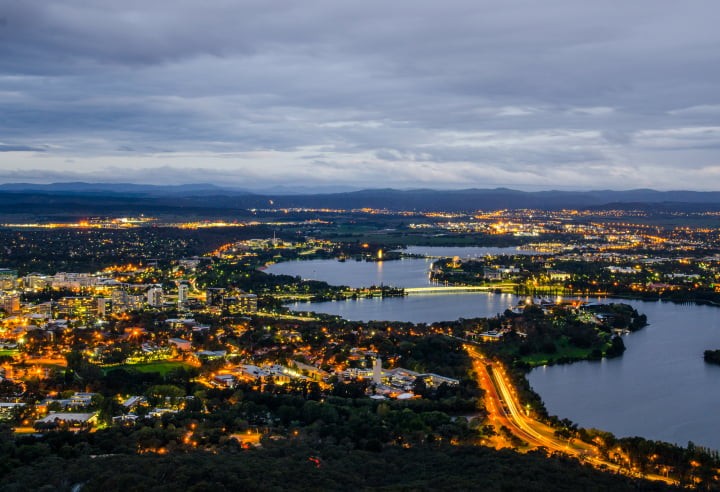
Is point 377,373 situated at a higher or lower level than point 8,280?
lower

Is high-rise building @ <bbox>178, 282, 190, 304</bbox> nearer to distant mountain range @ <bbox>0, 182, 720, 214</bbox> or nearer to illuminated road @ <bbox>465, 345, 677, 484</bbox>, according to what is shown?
illuminated road @ <bbox>465, 345, 677, 484</bbox>

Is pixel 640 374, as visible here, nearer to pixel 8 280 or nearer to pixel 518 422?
pixel 518 422

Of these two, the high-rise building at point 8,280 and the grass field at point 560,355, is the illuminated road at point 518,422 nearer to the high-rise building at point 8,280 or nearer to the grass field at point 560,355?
the grass field at point 560,355

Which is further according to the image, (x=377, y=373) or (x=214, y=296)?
(x=214, y=296)

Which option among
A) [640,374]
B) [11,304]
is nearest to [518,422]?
[640,374]

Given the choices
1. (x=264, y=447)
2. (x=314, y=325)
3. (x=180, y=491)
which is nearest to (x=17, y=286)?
(x=314, y=325)

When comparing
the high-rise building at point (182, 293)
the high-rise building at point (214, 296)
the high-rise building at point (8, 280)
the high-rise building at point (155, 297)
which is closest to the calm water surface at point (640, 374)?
the high-rise building at point (214, 296)

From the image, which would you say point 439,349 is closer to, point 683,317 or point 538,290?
point 683,317
